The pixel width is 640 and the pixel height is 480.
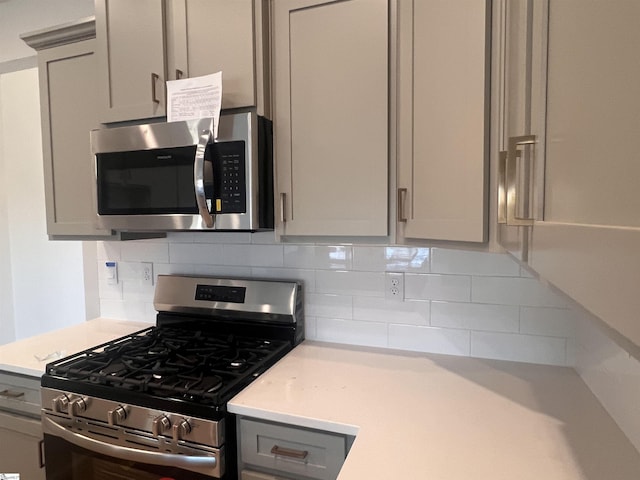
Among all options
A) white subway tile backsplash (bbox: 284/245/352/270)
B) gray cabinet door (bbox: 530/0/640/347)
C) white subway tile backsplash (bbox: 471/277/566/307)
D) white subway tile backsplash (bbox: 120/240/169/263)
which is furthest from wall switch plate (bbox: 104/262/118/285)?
gray cabinet door (bbox: 530/0/640/347)

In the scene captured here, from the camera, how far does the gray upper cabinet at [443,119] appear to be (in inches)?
39.7

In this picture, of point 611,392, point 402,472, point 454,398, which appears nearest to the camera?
point 402,472

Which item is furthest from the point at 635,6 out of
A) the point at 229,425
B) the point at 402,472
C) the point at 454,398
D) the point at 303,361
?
the point at 303,361

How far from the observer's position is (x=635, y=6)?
1.03 feet

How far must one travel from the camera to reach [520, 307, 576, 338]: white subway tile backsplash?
1.36m

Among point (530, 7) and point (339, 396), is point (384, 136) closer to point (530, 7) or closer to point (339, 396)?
point (530, 7)

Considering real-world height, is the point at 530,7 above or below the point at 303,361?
above

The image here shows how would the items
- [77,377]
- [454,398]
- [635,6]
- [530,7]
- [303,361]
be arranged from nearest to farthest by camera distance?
[635,6], [530,7], [454,398], [77,377], [303,361]

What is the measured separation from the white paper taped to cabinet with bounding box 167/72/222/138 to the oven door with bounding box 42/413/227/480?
1028 mm

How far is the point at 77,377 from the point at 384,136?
4.43ft

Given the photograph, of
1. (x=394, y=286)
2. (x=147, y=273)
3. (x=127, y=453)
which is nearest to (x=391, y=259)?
(x=394, y=286)

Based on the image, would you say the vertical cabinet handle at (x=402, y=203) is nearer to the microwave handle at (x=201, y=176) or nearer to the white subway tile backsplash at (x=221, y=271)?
the microwave handle at (x=201, y=176)

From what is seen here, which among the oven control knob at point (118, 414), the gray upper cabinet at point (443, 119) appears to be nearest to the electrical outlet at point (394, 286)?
the gray upper cabinet at point (443, 119)

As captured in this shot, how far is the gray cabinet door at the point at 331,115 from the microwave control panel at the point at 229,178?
15 centimetres
